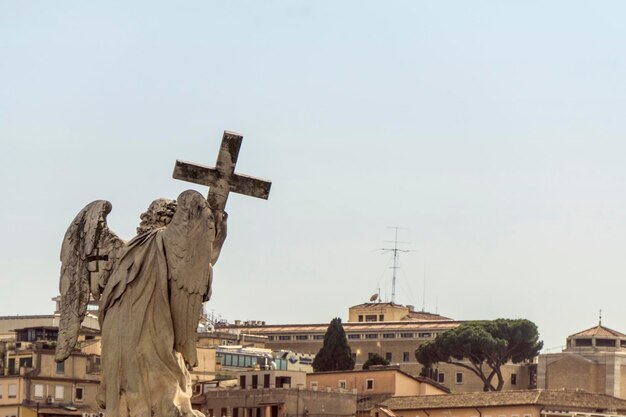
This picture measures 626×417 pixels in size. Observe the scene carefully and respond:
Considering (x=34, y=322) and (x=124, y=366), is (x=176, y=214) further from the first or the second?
(x=34, y=322)

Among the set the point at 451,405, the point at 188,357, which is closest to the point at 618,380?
the point at 451,405

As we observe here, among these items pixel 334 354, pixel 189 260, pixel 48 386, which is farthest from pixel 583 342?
pixel 189 260

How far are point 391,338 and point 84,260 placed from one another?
4404 inches

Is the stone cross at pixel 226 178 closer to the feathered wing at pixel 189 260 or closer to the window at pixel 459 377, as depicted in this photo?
the feathered wing at pixel 189 260

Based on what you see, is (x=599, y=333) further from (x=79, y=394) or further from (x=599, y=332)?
(x=79, y=394)

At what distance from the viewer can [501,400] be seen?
84562 millimetres

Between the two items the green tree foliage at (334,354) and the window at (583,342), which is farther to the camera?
the window at (583,342)

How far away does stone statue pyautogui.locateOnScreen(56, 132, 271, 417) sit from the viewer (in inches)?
402

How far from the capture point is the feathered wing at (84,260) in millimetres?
10648

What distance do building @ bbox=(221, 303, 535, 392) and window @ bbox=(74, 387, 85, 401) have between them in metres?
33.0

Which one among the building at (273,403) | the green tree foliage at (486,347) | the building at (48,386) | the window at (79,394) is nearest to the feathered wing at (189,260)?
the building at (273,403)

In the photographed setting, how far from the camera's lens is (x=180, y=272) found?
10.3 meters

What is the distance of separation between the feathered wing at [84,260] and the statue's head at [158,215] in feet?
0.51

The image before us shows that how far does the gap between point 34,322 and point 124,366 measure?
95.3 metres
